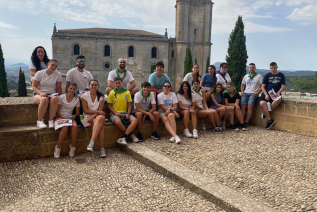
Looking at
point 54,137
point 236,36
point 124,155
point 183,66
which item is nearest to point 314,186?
point 124,155

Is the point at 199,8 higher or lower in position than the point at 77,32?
higher

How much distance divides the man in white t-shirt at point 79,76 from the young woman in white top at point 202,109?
2625 mm

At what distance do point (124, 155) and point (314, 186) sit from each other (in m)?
3.13

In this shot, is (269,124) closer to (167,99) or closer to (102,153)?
(167,99)

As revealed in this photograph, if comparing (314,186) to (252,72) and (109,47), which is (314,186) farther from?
(109,47)

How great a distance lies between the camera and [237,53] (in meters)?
27.5

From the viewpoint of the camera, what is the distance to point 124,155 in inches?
187

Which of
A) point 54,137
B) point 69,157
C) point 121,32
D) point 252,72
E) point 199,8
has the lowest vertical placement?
point 69,157

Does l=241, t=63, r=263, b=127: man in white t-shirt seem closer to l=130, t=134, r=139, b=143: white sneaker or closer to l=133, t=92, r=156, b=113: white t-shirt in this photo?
l=133, t=92, r=156, b=113: white t-shirt

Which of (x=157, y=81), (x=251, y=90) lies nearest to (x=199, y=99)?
(x=157, y=81)

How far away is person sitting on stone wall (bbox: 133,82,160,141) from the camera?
5.30 metres

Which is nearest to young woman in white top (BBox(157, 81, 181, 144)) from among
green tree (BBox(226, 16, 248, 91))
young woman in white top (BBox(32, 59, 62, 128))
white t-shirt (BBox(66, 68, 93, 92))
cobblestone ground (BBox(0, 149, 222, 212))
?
cobblestone ground (BBox(0, 149, 222, 212))

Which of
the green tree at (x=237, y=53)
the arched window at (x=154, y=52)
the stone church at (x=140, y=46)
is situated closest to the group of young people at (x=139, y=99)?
the green tree at (x=237, y=53)

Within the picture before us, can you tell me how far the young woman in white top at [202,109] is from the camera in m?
6.13
